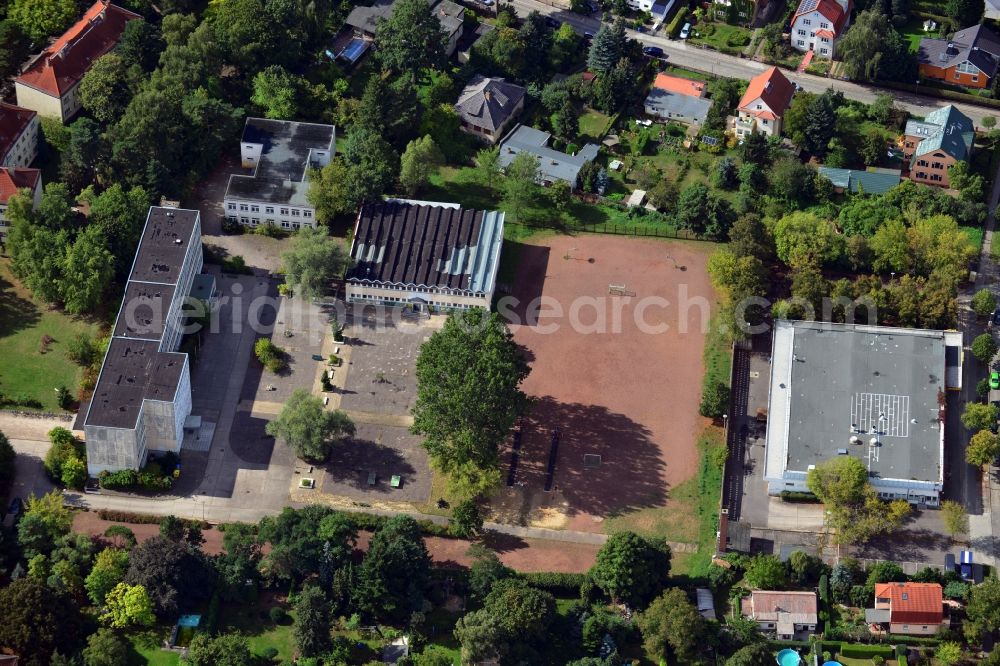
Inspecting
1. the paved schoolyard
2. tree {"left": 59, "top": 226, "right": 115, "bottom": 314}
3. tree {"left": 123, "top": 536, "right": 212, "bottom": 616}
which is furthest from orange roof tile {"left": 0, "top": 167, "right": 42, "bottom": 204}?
the paved schoolyard

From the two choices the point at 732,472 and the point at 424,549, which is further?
the point at 732,472

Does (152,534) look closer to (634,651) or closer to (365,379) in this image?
(365,379)

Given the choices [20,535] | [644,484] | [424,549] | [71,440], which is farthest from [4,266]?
[644,484]

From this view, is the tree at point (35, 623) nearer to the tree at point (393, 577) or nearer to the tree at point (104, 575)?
the tree at point (104, 575)

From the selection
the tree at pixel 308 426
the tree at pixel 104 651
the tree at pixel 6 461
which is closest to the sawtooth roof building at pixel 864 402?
the tree at pixel 308 426

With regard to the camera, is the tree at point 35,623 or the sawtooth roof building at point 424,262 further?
the sawtooth roof building at point 424,262

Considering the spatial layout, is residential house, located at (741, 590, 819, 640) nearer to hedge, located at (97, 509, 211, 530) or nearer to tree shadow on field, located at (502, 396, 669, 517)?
tree shadow on field, located at (502, 396, 669, 517)

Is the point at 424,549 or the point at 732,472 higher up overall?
the point at 732,472
